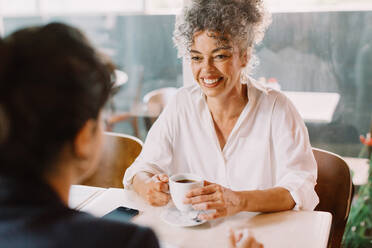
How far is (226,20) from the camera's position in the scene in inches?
59.7

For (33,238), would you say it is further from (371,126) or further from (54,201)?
(371,126)

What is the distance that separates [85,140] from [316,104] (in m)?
1.87

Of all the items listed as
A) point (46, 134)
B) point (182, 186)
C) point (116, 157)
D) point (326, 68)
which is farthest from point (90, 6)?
point (46, 134)

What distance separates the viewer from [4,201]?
0.58 meters

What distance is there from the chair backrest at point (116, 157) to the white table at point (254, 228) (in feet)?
1.53

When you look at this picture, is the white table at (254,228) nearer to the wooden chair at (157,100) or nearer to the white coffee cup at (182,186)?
the white coffee cup at (182,186)

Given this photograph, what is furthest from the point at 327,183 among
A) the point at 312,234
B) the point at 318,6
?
the point at 318,6

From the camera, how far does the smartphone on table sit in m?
1.22

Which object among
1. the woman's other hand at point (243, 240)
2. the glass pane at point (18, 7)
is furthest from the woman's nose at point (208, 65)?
the glass pane at point (18, 7)

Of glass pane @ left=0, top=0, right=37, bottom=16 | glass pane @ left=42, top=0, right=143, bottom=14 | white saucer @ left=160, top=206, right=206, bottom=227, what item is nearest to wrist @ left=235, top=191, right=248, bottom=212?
white saucer @ left=160, top=206, right=206, bottom=227

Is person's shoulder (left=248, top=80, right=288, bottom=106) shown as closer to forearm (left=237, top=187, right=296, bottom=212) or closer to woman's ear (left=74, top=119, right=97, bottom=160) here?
forearm (left=237, top=187, right=296, bottom=212)

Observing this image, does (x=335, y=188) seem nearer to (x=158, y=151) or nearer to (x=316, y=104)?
(x=158, y=151)

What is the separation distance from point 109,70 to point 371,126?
1.92 m

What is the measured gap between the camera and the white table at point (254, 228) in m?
1.08
